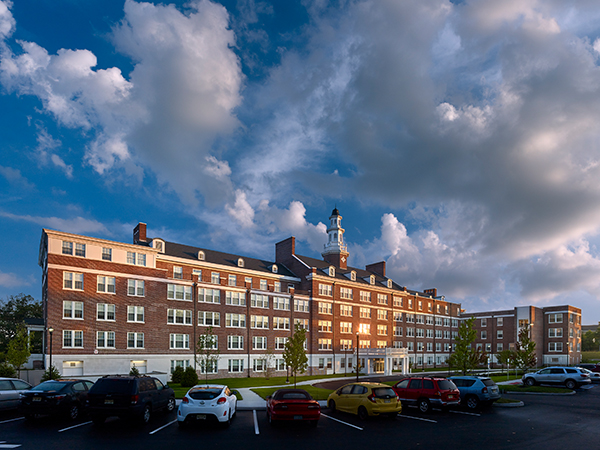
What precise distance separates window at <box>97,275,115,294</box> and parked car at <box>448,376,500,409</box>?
115ft

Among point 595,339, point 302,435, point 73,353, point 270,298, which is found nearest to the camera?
point 302,435

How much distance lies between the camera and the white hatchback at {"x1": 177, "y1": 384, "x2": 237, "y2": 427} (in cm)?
1769

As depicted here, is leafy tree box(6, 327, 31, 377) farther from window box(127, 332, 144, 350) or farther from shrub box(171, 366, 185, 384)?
shrub box(171, 366, 185, 384)

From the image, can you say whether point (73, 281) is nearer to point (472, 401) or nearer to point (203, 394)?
point (203, 394)

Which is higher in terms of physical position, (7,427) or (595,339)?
(7,427)

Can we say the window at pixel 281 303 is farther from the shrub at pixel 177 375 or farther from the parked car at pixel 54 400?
the parked car at pixel 54 400

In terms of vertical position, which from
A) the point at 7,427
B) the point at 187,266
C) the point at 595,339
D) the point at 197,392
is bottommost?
the point at 595,339

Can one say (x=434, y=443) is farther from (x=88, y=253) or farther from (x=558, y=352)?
(x=558, y=352)

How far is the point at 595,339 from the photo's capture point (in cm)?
14200

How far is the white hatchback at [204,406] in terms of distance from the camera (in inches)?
696

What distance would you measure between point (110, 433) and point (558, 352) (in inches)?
3768

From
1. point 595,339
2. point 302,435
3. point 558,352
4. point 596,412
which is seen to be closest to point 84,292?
point 302,435

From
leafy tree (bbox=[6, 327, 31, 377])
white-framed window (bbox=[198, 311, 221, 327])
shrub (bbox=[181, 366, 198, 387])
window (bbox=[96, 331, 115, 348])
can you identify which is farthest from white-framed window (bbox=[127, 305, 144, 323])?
shrub (bbox=[181, 366, 198, 387])

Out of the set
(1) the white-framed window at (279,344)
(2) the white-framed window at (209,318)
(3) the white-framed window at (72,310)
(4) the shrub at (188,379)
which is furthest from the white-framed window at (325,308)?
(3) the white-framed window at (72,310)
